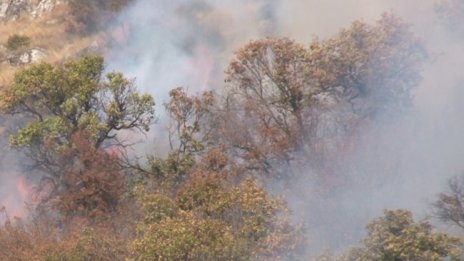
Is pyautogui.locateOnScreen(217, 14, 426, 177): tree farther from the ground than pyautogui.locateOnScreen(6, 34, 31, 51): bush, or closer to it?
closer to it

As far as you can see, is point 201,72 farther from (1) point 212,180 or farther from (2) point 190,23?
(1) point 212,180

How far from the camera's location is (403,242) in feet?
84.6

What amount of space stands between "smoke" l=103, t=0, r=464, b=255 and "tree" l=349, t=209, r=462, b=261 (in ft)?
31.4

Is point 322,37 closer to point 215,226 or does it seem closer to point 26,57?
point 26,57

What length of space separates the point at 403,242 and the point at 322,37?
36796 millimetres

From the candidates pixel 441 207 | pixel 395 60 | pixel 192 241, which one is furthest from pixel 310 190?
pixel 192 241

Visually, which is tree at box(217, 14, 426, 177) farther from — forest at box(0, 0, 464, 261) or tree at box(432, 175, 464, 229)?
tree at box(432, 175, 464, 229)

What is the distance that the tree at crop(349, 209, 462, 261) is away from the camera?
25.6 m

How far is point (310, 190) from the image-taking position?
129 feet

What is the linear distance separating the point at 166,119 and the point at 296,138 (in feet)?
52.4

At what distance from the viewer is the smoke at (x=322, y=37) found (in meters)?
39.2

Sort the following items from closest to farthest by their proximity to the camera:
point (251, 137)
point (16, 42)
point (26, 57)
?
point (251, 137) < point (26, 57) < point (16, 42)

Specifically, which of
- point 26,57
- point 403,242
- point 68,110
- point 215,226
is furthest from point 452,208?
point 26,57

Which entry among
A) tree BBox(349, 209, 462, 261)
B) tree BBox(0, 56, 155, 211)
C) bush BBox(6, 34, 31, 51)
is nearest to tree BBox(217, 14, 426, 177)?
tree BBox(0, 56, 155, 211)
